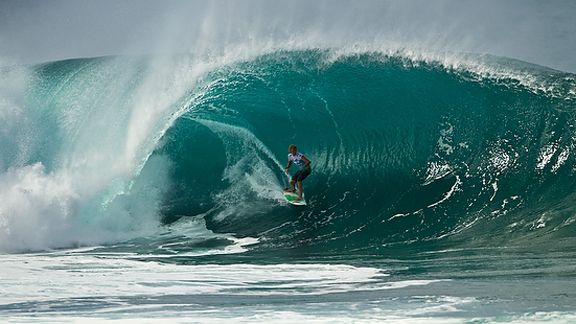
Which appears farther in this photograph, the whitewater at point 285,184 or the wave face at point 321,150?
the wave face at point 321,150

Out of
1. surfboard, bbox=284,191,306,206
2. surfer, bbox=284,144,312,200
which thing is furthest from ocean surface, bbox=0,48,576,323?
surfer, bbox=284,144,312,200

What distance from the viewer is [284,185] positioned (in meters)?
14.2

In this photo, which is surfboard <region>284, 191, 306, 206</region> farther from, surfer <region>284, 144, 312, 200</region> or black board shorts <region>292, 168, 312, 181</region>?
black board shorts <region>292, 168, 312, 181</region>

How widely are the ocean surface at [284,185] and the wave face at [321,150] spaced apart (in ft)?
0.12

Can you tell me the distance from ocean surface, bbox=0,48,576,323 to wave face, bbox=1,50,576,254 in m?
0.04

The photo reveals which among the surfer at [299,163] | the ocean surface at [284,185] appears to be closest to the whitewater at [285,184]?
the ocean surface at [284,185]

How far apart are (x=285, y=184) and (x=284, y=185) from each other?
0.03 metres

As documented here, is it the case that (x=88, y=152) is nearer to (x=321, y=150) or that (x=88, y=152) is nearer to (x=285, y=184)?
(x=285, y=184)

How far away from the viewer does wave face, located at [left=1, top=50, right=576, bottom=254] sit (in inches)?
496

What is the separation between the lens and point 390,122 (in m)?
15.3

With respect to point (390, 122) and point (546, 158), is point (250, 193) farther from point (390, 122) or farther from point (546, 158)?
point (546, 158)

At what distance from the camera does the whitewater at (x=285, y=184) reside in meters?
7.94

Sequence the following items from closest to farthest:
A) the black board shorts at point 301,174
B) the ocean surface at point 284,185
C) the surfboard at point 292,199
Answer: the ocean surface at point 284,185, the black board shorts at point 301,174, the surfboard at point 292,199

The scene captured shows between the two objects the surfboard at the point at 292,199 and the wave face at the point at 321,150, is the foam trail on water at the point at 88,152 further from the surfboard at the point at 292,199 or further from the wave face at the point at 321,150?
the surfboard at the point at 292,199
